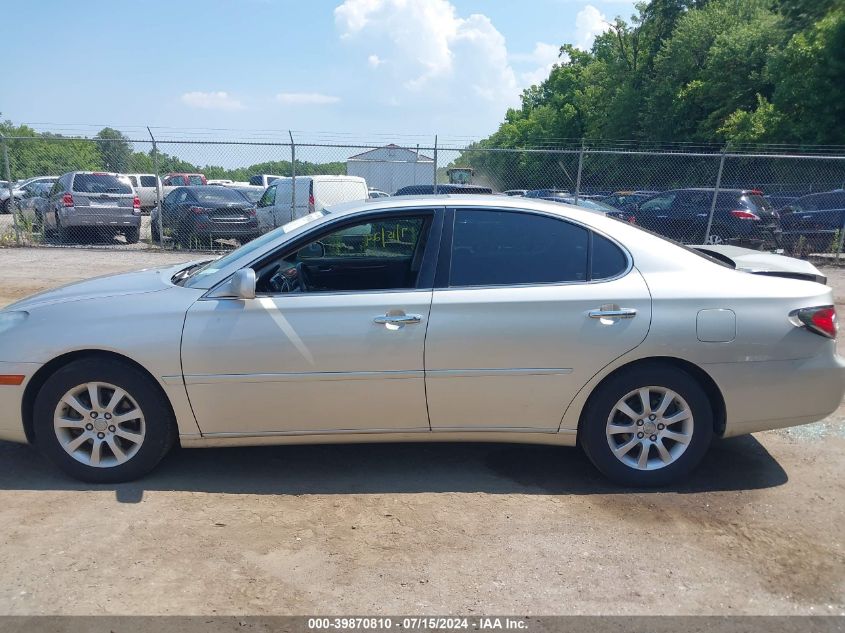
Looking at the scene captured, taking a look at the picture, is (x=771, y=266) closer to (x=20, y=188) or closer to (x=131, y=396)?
(x=131, y=396)

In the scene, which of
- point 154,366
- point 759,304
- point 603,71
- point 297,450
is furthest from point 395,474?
point 603,71

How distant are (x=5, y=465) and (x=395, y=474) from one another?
239 cm

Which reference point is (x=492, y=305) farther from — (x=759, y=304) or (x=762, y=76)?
(x=762, y=76)

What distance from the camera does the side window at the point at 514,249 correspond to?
13.1 ft

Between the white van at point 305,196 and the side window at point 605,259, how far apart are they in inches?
432

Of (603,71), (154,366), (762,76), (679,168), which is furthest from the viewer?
(603,71)

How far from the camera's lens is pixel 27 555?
10.8ft

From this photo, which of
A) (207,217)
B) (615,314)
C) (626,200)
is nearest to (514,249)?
(615,314)

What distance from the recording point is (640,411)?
12.9 feet

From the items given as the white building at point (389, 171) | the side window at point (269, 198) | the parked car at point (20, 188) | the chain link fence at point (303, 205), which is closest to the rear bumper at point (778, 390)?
the chain link fence at point (303, 205)

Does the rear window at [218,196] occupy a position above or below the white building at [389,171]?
below

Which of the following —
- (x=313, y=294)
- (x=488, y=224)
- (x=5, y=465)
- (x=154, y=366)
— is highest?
(x=488, y=224)

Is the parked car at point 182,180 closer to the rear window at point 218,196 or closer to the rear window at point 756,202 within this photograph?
the rear window at point 218,196

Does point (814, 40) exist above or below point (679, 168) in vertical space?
above
